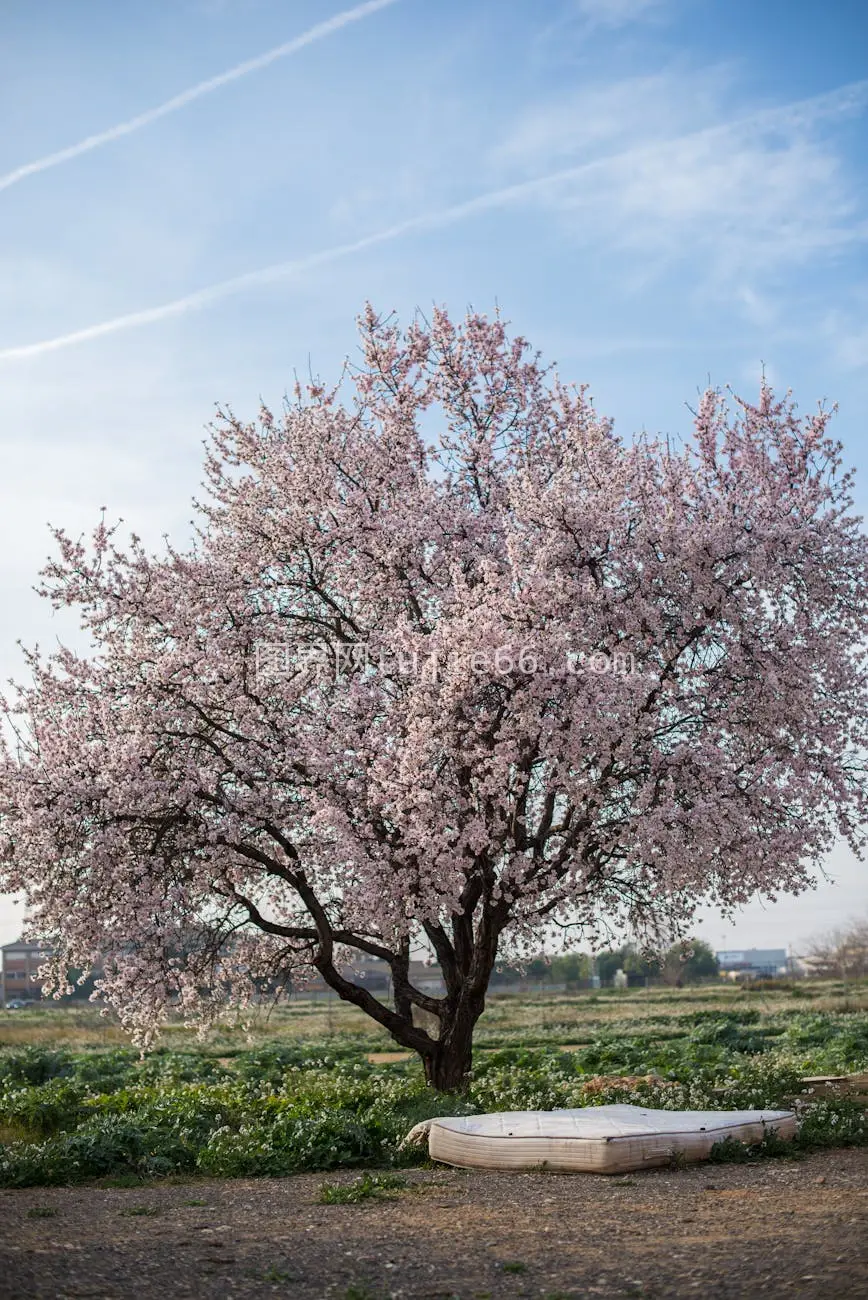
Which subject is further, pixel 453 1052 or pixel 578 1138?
pixel 453 1052

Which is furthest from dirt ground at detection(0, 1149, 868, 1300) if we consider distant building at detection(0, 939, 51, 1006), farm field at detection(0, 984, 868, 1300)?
distant building at detection(0, 939, 51, 1006)

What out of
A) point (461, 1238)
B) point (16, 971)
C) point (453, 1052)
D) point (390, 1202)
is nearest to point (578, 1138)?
point (390, 1202)

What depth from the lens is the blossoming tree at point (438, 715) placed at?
15500 millimetres

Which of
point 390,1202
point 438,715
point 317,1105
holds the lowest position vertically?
point 390,1202

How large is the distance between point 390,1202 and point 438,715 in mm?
7012

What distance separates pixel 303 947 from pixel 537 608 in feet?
20.9

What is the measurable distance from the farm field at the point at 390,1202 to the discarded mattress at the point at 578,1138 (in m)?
0.20

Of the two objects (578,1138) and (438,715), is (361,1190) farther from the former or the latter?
(438,715)

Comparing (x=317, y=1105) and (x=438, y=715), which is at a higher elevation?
(x=438, y=715)

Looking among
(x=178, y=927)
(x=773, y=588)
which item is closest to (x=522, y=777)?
(x=773, y=588)

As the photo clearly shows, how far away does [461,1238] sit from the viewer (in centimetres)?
788

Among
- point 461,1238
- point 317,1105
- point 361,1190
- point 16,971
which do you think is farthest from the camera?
point 16,971

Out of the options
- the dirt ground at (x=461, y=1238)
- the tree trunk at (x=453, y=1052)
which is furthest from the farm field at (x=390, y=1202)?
the tree trunk at (x=453, y=1052)

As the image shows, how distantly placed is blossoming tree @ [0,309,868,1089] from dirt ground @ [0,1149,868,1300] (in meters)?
5.52
